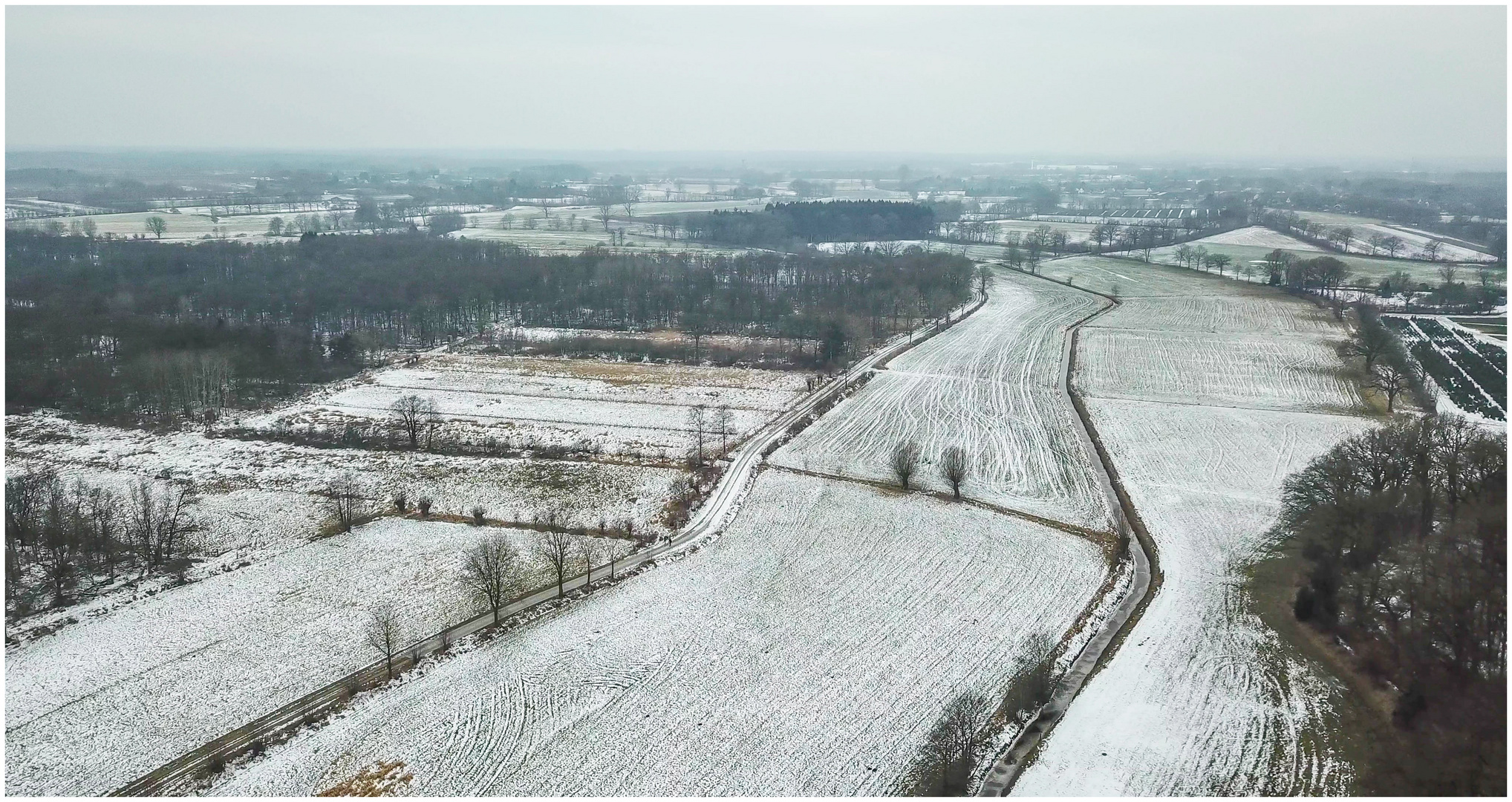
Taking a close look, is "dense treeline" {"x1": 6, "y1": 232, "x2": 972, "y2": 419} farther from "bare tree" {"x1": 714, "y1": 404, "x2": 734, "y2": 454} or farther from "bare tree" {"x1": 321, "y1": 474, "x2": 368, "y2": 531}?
"bare tree" {"x1": 321, "y1": 474, "x2": 368, "y2": 531}

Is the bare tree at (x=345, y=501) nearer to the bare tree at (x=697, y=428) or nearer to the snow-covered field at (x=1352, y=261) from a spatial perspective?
the bare tree at (x=697, y=428)

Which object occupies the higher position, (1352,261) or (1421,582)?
(1352,261)

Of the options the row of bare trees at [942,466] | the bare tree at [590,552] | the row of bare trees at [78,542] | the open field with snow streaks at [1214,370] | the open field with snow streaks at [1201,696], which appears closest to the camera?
the open field with snow streaks at [1201,696]

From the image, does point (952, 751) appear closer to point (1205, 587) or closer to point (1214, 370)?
point (1205, 587)

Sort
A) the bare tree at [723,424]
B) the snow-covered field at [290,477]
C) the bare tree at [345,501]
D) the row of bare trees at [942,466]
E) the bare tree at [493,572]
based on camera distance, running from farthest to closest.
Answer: the bare tree at [723,424] < the row of bare trees at [942,466] < the snow-covered field at [290,477] < the bare tree at [345,501] < the bare tree at [493,572]

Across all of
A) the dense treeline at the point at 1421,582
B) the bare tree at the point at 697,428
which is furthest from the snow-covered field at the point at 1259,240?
the dense treeline at the point at 1421,582

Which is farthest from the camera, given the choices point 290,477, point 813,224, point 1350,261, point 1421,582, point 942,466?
point 813,224

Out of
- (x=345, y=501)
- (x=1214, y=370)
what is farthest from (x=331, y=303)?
(x=1214, y=370)
